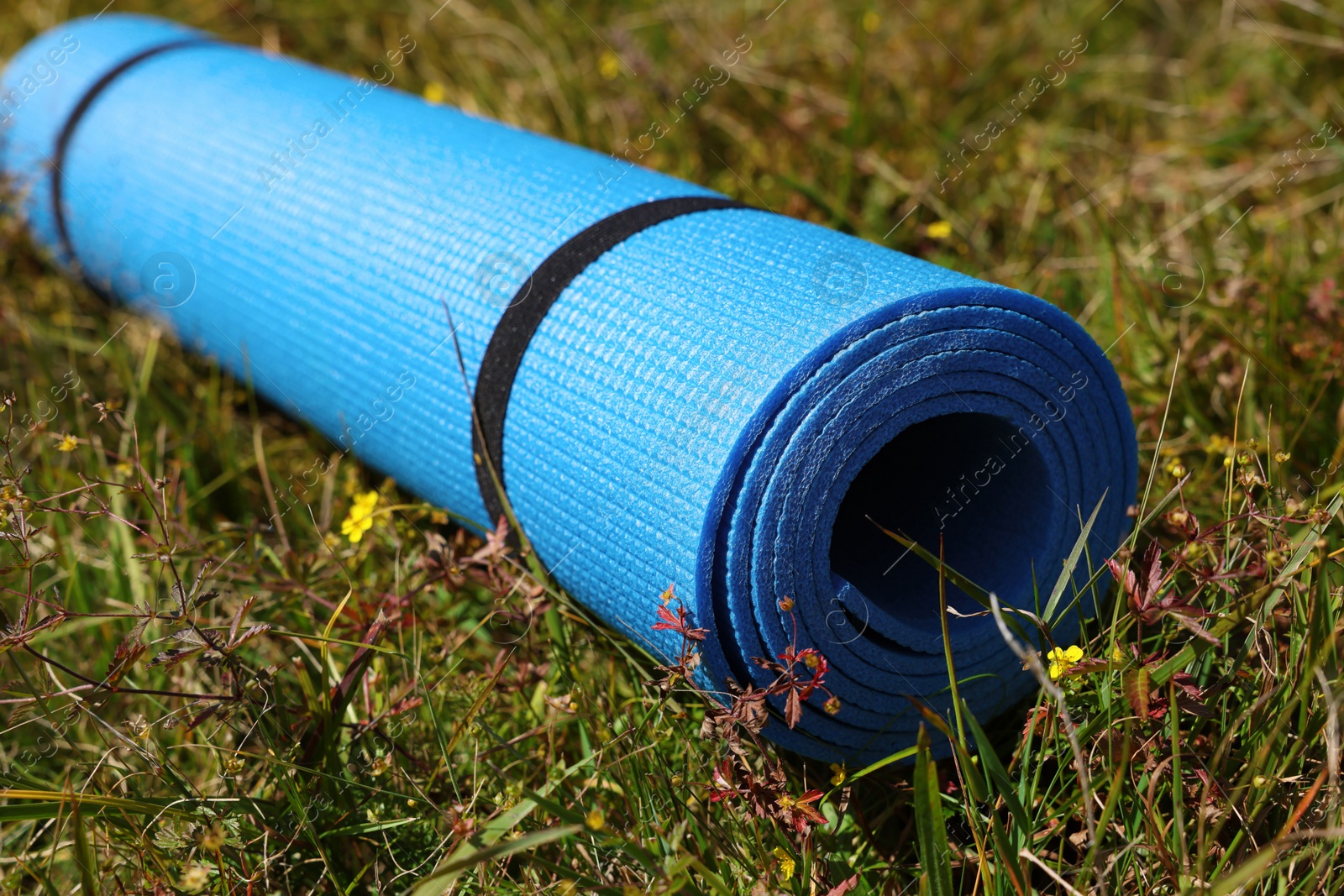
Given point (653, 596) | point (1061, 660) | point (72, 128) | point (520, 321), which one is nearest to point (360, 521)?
point (520, 321)

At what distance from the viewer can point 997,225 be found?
367cm

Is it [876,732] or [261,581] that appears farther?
[261,581]

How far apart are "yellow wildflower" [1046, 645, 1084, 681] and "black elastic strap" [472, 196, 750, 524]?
1.10 metres

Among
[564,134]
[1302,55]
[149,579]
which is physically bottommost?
[149,579]

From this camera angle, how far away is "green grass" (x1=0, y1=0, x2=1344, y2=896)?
178 centimetres

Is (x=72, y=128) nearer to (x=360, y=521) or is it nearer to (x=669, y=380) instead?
(x=360, y=521)

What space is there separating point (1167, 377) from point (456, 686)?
1967 mm

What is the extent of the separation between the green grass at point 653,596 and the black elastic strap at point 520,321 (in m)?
0.22

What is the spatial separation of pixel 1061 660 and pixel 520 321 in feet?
4.02

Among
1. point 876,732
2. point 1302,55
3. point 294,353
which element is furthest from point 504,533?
point 1302,55

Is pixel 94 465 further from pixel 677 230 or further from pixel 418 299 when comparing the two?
pixel 677 230

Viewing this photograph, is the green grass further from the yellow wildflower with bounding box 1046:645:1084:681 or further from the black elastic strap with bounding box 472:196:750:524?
the black elastic strap with bounding box 472:196:750:524

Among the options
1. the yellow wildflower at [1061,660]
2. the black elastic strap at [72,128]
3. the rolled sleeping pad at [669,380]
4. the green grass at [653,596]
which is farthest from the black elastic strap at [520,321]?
the black elastic strap at [72,128]

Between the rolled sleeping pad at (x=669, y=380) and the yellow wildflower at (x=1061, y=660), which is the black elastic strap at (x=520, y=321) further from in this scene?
the yellow wildflower at (x=1061, y=660)
